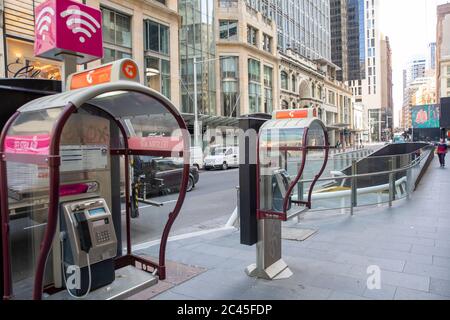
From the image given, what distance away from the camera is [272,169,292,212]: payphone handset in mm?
5137

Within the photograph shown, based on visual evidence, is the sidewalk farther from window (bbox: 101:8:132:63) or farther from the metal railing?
window (bbox: 101:8:132:63)

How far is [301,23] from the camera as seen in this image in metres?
63.5

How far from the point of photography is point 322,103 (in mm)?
67938

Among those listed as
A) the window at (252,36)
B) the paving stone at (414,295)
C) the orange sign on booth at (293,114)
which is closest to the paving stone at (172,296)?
the paving stone at (414,295)

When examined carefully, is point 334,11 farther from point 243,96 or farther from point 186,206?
point 186,206

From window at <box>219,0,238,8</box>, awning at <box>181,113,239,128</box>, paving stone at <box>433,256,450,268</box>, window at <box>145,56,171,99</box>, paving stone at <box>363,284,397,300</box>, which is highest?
window at <box>219,0,238,8</box>

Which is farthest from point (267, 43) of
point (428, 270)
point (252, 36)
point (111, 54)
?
point (428, 270)

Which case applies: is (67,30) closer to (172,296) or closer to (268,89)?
(172,296)

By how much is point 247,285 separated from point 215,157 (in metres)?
21.9

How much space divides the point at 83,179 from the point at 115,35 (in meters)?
24.1

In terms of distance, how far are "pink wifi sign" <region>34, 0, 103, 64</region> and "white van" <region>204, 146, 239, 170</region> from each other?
865 inches

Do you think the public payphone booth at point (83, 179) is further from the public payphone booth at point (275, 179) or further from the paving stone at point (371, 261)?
the paving stone at point (371, 261)

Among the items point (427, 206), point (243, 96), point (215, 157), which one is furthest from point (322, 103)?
point (427, 206)

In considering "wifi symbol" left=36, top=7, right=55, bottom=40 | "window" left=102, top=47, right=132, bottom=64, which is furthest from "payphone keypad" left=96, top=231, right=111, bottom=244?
"window" left=102, top=47, right=132, bottom=64
